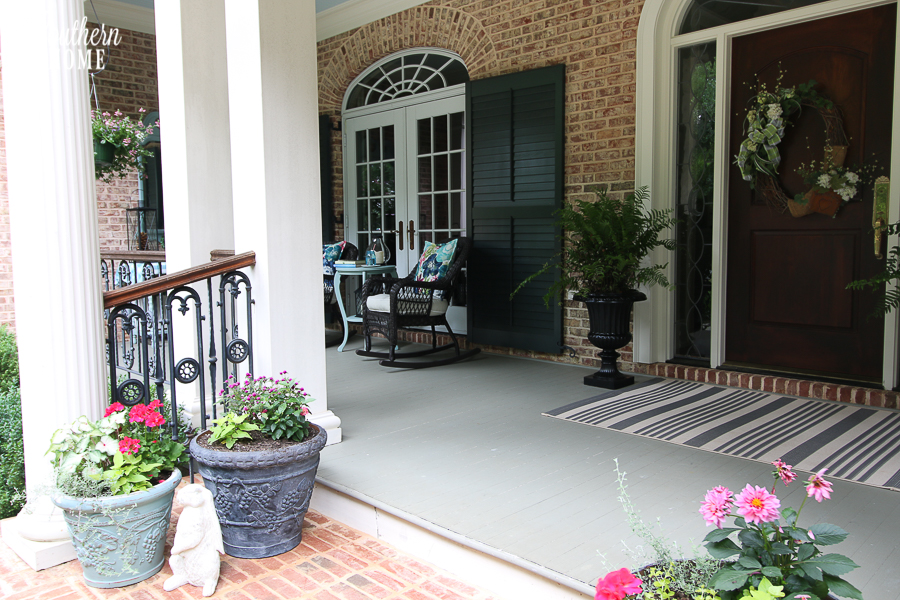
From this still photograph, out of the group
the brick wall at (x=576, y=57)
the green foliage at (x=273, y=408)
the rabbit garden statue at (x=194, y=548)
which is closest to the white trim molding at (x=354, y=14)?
the brick wall at (x=576, y=57)

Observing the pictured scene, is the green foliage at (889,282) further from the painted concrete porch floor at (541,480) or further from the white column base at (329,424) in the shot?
the white column base at (329,424)

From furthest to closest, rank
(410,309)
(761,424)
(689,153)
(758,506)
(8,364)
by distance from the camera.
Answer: (410,309)
(689,153)
(8,364)
(761,424)
(758,506)

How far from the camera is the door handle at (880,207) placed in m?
3.65

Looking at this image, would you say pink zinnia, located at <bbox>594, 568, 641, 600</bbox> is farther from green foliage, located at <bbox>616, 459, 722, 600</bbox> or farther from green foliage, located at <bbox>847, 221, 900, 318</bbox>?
green foliage, located at <bbox>847, 221, 900, 318</bbox>

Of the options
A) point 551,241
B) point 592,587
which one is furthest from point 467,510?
point 551,241

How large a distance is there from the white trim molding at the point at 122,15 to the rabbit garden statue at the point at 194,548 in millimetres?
5918

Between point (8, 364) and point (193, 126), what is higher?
point (193, 126)

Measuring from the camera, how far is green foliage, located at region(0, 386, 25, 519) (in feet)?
8.98

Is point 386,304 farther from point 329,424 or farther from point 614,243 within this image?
point 329,424

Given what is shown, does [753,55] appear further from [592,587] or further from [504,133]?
[592,587]

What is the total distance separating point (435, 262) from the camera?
17.4ft

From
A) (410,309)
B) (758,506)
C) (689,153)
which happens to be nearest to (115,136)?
(410,309)

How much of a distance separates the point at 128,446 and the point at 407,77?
4.76m

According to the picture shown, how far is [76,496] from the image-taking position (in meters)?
2.17
